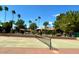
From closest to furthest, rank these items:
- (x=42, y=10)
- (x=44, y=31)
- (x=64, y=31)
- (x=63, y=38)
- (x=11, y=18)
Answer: (x=42, y=10)
(x=11, y=18)
(x=44, y=31)
(x=64, y=31)
(x=63, y=38)

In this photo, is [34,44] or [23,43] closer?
[34,44]

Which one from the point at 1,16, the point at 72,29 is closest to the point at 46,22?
the point at 1,16

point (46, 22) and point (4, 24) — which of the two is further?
point (4, 24)

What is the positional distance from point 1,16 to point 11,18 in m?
1.23

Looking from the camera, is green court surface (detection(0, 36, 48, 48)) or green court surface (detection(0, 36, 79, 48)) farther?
green court surface (detection(0, 36, 79, 48))

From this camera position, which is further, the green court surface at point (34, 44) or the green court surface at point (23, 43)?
the green court surface at point (34, 44)
